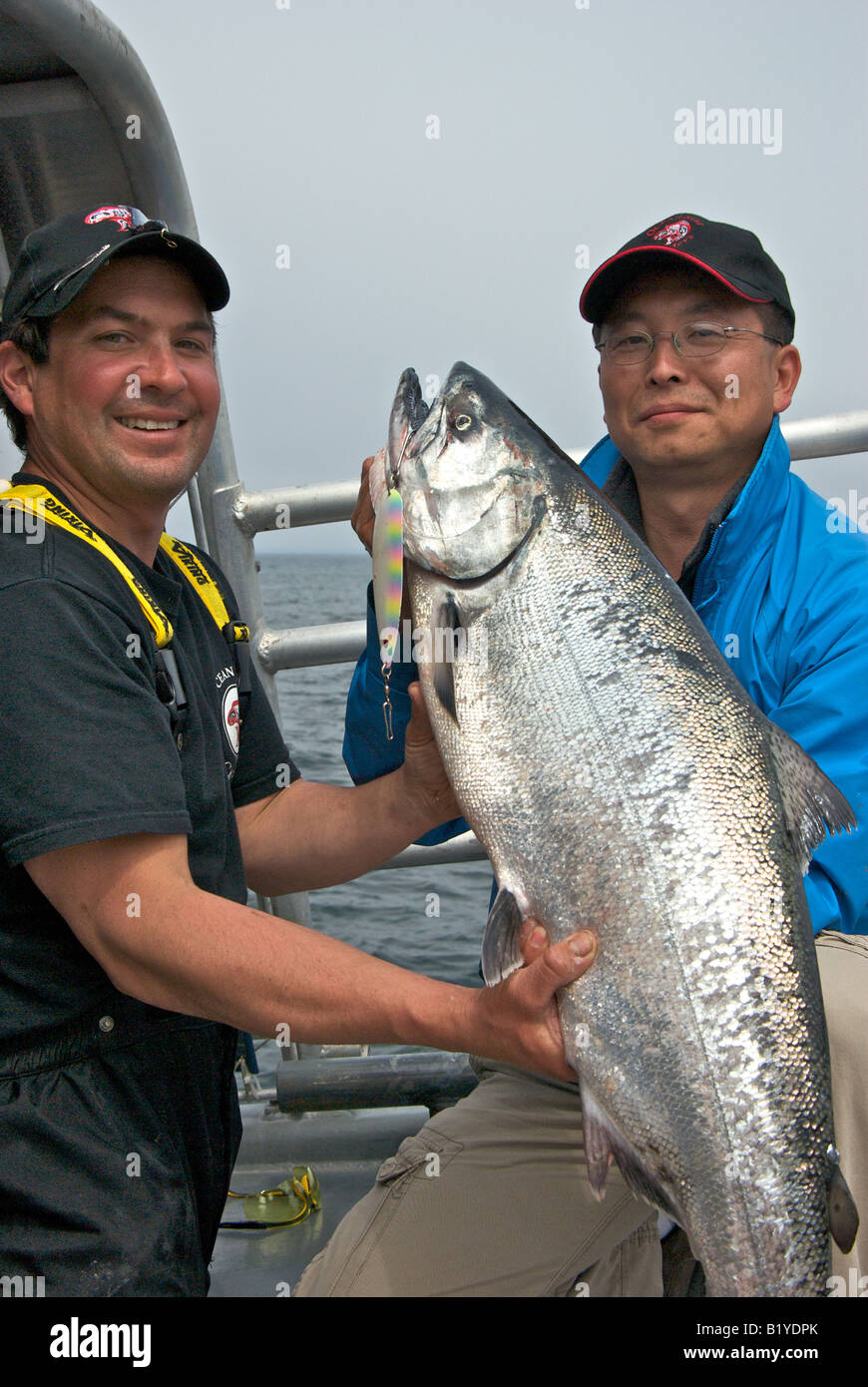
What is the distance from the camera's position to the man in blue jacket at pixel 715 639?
2.57m

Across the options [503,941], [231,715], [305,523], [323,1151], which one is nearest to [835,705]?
[503,941]

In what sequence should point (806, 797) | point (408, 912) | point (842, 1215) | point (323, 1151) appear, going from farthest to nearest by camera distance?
point (408, 912) < point (323, 1151) < point (806, 797) < point (842, 1215)

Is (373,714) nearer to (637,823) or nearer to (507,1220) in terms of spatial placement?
(637,823)

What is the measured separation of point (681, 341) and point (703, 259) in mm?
219

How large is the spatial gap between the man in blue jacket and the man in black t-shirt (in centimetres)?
52

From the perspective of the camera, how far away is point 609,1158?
213 centimetres

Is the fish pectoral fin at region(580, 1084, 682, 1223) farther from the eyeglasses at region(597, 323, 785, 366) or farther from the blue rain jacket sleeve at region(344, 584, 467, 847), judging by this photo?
the eyeglasses at region(597, 323, 785, 366)

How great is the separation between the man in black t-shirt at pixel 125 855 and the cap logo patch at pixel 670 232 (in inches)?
48.7

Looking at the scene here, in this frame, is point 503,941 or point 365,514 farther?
point 365,514

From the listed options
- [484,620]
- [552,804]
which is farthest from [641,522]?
[552,804]

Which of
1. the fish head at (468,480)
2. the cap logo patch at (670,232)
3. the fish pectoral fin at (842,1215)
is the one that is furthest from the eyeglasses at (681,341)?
the fish pectoral fin at (842,1215)

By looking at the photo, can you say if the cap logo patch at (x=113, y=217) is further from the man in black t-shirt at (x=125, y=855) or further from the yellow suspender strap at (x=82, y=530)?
the yellow suspender strap at (x=82, y=530)

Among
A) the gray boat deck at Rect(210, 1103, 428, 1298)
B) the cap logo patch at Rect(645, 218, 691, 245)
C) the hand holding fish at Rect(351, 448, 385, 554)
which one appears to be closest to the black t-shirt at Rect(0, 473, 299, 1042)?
the hand holding fish at Rect(351, 448, 385, 554)

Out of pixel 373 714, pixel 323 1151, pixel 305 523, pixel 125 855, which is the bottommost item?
pixel 323 1151
